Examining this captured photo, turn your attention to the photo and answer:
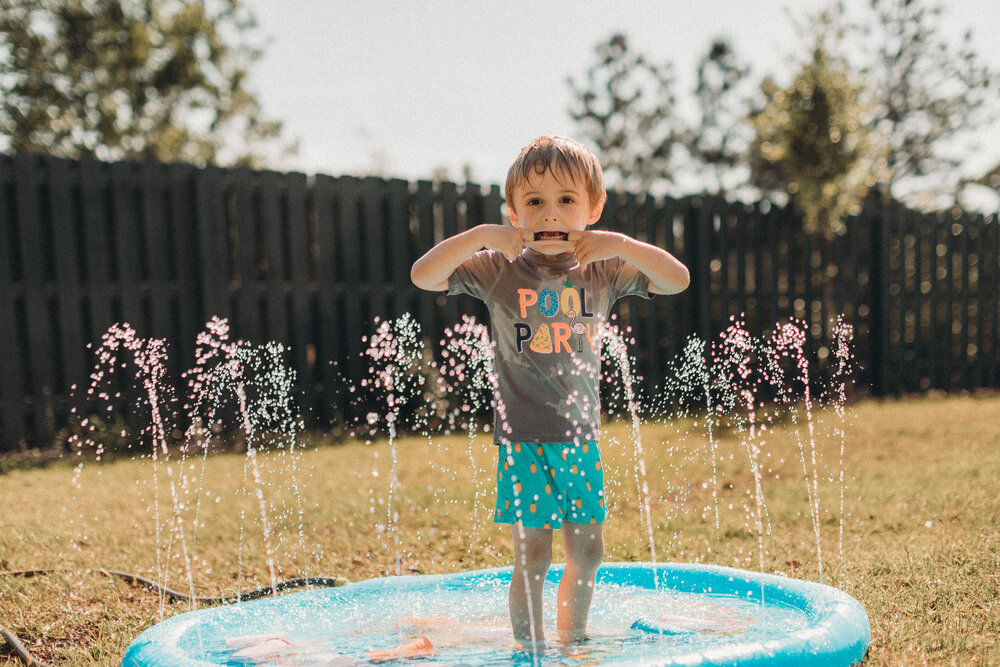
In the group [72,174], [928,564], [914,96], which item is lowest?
[928,564]

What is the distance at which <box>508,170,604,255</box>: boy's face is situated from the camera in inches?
84.4

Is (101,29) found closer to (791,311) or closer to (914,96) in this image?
(791,311)

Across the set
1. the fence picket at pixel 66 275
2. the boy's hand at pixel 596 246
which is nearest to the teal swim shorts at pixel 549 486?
the boy's hand at pixel 596 246

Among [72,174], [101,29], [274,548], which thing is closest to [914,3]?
[101,29]

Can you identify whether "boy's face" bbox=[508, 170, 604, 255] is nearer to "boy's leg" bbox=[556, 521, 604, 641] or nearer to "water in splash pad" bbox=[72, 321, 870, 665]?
"water in splash pad" bbox=[72, 321, 870, 665]

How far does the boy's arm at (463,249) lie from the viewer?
207cm

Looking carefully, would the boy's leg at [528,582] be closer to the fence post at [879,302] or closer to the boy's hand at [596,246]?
the boy's hand at [596,246]

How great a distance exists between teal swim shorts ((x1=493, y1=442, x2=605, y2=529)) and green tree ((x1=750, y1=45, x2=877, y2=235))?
7.00 metres

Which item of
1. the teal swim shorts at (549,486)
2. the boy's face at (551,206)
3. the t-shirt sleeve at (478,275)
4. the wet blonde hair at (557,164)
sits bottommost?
Result: the teal swim shorts at (549,486)

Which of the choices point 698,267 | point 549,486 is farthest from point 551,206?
point 698,267

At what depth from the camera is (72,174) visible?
5879 millimetres

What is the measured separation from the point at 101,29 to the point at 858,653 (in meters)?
17.3

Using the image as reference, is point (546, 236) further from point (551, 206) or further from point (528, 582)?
point (528, 582)

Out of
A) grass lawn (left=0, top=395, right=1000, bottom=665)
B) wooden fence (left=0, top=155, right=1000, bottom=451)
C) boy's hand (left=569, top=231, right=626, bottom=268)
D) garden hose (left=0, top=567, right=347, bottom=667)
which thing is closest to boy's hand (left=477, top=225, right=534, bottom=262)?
boy's hand (left=569, top=231, right=626, bottom=268)
